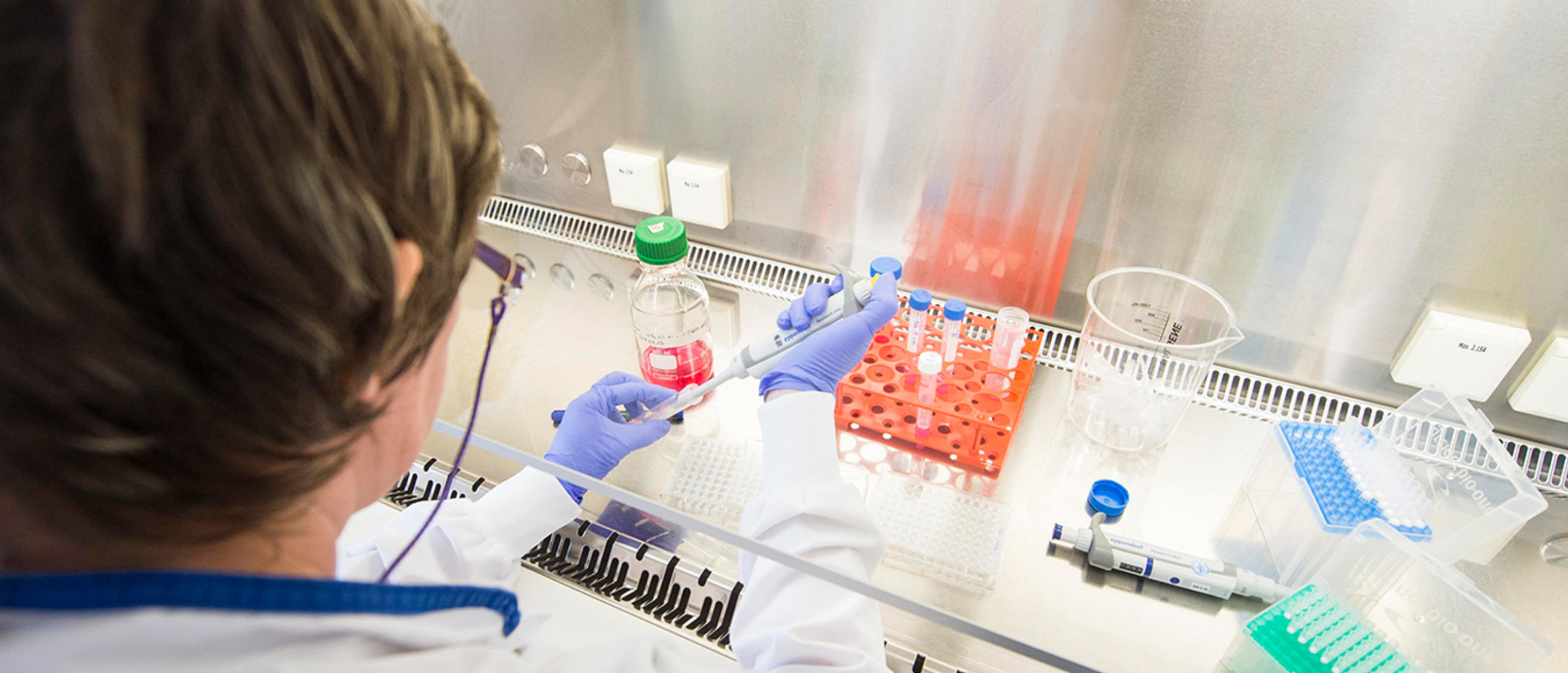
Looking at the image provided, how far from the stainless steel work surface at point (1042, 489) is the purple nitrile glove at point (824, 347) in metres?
0.15

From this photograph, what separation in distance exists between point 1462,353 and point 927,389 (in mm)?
742

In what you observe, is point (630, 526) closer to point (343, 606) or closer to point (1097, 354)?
point (343, 606)

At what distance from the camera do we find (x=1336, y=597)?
0.81 metres

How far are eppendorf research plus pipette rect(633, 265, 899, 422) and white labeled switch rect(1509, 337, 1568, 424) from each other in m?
0.88

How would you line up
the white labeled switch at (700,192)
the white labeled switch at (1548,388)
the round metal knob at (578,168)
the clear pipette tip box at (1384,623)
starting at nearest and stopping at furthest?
the clear pipette tip box at (1384,623), the white labeled switch at (1548,388), the white labeled switch at (700,192), the round metal knob at (578,168)

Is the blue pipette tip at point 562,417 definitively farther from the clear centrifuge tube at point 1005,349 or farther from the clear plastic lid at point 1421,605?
the clear plastic lid at point 1421,605

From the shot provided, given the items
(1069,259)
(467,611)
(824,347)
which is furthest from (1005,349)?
(467,611)

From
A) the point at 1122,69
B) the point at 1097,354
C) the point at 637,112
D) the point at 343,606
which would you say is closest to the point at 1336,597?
the point at 1097,354

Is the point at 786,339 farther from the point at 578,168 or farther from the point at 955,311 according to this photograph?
the point at 578,168

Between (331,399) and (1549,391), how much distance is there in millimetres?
1449

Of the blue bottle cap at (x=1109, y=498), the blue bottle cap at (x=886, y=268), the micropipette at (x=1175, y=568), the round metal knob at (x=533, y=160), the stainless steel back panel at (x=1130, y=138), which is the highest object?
the stainless steel back panel at (x=1130, y=138)

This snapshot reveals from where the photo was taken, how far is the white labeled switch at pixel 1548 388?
1.02 m

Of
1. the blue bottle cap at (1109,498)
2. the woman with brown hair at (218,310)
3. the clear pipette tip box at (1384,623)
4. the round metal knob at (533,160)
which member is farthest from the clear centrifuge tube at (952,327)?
the round metal knob at (533,160)

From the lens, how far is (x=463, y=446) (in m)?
0.97
